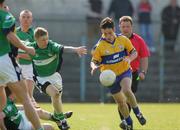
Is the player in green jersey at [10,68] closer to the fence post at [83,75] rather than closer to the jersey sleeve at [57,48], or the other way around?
the jersey sleeve at [57,48]

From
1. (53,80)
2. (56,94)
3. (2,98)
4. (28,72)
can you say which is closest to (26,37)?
(28,72)

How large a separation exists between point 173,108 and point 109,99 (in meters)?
4.95

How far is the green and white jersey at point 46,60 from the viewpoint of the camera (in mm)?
14453

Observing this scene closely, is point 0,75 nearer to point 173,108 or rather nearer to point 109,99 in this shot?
point 173,108

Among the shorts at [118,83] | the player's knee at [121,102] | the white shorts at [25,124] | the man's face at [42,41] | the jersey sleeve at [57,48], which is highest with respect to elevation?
the man's face at [42,41]

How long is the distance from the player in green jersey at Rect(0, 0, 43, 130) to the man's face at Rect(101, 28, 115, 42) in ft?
9.77

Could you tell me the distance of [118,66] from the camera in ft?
47.7

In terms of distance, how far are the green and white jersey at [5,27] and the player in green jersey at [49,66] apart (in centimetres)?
250

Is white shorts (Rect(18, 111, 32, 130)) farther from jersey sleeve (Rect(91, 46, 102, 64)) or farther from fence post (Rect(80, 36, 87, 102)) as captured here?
fence post (Rect(80, 36, 87, 102))

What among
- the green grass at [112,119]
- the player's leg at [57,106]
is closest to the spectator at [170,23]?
the green grass at [112,119]

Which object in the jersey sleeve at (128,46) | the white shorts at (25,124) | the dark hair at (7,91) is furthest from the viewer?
the jersey sleeve at (128,46)

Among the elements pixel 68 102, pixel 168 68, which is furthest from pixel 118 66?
pixel 168 68

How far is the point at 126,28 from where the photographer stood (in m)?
15.7

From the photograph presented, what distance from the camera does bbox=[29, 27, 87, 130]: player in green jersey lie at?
14.2 meters
